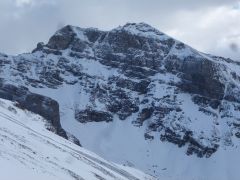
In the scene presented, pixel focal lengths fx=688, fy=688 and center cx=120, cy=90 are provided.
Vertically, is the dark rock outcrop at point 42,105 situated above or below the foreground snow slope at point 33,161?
above

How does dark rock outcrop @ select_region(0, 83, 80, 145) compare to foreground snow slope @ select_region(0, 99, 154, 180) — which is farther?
dark rock outcrop @ select_region(0, 83, 80, 145)

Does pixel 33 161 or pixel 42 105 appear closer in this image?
pixel 33 161

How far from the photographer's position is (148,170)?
192 metres

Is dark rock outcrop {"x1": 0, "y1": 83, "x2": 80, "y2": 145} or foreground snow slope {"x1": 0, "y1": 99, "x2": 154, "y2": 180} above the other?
dark rock outcrop {"x1": 0, "y1": 83, "x2": 80, "y2": 145}

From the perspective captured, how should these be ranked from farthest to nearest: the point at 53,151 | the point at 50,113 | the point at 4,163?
the point at 50,113 → the point at 53,151 → the point at 4,163

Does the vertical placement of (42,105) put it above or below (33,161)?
above

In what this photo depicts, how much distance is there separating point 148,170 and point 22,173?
502ft

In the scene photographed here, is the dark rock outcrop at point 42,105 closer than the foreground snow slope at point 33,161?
No

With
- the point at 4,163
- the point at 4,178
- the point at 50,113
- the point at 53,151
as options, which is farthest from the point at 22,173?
the point at 50,113

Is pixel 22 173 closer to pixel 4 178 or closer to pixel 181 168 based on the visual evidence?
pixel 4 178

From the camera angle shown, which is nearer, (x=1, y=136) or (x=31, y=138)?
(x=1, y=136)

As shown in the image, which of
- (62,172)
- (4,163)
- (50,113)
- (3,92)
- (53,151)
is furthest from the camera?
(3,92)

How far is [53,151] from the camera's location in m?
62.8

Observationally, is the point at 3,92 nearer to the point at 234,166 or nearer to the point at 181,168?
the point at 181,168
